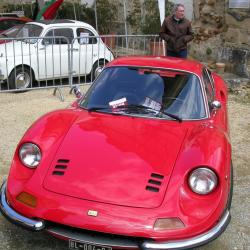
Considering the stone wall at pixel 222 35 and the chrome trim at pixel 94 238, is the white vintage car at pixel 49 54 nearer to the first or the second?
the stone wall at pixel 222 35

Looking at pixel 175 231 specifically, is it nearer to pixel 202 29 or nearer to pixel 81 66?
pixel 81 66

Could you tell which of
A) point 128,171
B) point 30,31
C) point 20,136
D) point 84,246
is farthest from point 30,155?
point 30,31

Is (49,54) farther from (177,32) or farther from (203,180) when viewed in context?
(203,180)

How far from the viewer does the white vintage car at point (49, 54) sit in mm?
9117

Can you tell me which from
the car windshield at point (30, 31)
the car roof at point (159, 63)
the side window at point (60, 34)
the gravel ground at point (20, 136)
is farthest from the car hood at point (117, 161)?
the car windshield at point (30, 31)

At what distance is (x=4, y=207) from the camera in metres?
3.38

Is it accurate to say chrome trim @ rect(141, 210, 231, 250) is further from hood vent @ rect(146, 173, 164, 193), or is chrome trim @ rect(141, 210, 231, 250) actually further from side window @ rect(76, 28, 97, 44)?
side window @ rect(76, 28, 97, 44)

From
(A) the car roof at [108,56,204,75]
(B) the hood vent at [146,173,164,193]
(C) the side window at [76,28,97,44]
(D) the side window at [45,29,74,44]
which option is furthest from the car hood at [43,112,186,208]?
(C) the side window at [76,28,97,44]

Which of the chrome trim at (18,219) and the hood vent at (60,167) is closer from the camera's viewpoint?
the chrome trim at (18,219)

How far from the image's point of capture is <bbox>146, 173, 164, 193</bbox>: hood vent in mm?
3275

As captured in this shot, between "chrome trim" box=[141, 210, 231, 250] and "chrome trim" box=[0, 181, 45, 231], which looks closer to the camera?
"chrome trim" box=[141, 210, 231, 250]

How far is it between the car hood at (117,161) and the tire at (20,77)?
5.56 meters

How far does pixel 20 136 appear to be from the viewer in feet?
20.6

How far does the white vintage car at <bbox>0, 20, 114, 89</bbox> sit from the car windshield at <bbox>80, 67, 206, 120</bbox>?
13.3 feet
